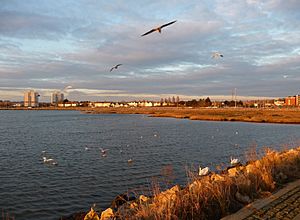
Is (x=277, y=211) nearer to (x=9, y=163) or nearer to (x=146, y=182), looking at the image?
(x=146, y=182)

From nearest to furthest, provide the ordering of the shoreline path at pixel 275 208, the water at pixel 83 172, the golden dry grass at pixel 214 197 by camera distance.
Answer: the shoreline path at pixel 275 208 < the golden dry grass at pixel 214 197 < the water at pixel 83 172

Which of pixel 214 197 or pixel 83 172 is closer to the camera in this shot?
pixel 214 197

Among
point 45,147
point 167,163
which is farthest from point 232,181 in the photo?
point 45,147

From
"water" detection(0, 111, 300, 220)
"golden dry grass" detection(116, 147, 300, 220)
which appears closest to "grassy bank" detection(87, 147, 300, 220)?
"golden dry grass" detection(116, 147, 300, 220)

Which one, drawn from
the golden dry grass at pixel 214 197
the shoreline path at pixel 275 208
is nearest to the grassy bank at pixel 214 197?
the golden dry grass at pixel 214 197

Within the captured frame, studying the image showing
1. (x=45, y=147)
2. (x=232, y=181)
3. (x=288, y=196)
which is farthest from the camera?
(x=45, y=147)

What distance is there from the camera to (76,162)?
2431cm

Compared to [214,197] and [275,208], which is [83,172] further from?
[275,208]

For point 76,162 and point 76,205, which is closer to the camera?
point 76,205

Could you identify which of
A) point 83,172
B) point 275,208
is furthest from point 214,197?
point 83,172

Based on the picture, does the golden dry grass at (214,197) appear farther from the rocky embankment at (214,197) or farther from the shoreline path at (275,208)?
the shoreline path at (275,208)

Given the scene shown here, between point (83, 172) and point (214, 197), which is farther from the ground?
point (214, 197)

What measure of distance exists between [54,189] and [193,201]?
37.0ft

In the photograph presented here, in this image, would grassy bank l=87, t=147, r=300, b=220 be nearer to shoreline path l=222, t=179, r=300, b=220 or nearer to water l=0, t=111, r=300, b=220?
shoreline path l=222, t=179, r=300, b=220
